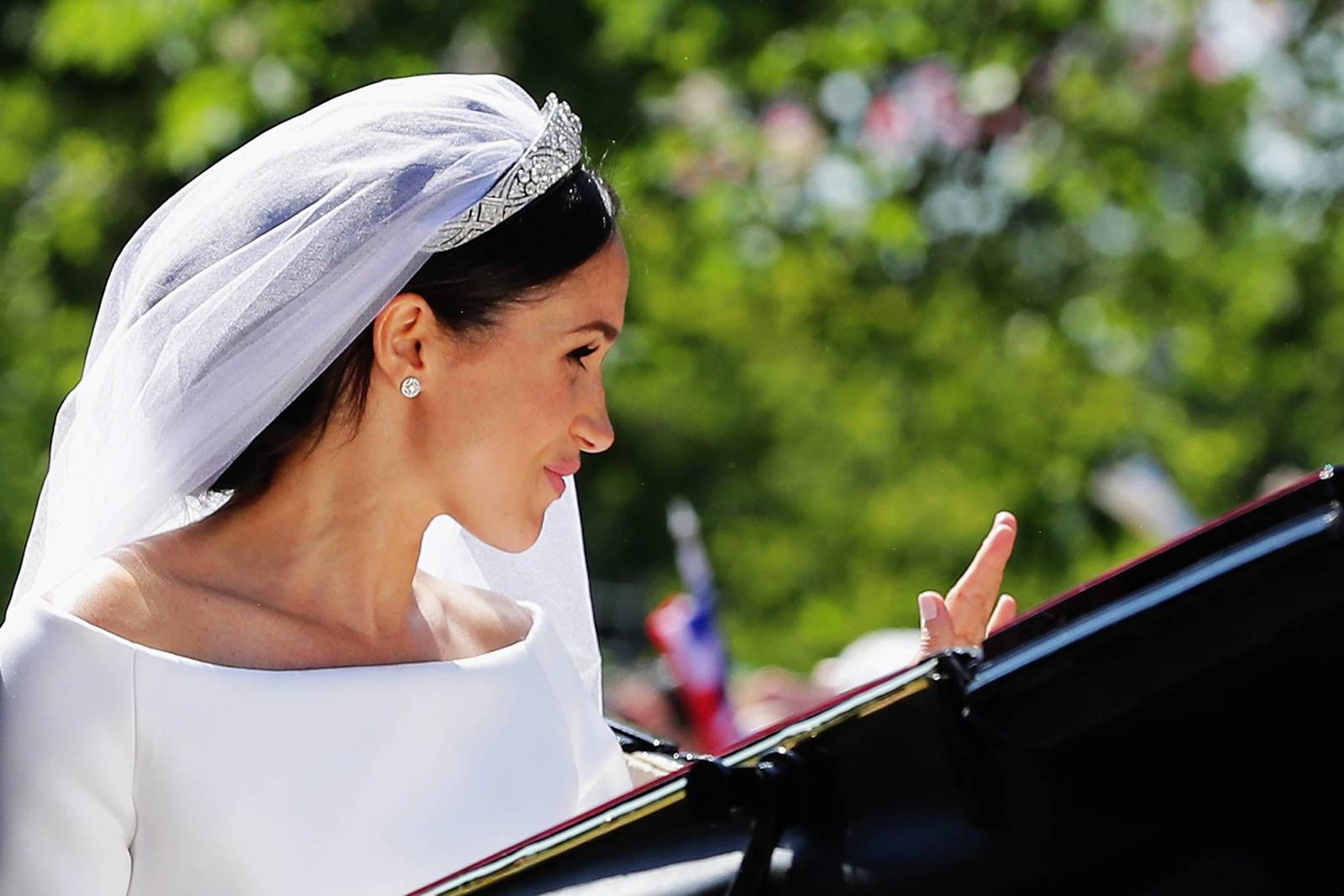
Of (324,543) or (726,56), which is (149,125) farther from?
(324,543)

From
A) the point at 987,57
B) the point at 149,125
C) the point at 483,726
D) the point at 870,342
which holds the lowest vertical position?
the point at 483,726

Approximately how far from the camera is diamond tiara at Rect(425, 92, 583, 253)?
6.90ft

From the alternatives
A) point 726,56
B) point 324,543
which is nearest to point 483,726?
point 324,543

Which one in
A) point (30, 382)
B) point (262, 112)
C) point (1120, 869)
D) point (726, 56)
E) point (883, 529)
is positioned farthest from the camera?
point (883, 529)

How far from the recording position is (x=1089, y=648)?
1123mm

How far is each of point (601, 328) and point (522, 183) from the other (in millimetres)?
189

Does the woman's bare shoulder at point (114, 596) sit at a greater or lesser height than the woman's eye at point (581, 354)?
lesser

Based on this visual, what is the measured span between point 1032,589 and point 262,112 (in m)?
3.94

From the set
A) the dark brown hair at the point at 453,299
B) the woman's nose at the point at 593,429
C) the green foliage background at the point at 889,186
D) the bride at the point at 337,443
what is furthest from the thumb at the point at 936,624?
the green foliage background at the point at 889,186

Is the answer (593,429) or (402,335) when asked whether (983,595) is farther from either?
(402,335)

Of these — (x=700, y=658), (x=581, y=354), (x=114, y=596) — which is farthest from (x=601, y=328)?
(x=700, y=658)

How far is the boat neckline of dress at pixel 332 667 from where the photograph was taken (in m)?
1.91

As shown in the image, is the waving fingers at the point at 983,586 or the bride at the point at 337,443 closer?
the bride at the point at 337,443

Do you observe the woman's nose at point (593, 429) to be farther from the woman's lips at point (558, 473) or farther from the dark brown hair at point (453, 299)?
the dark brown hair at point (453, 299)
